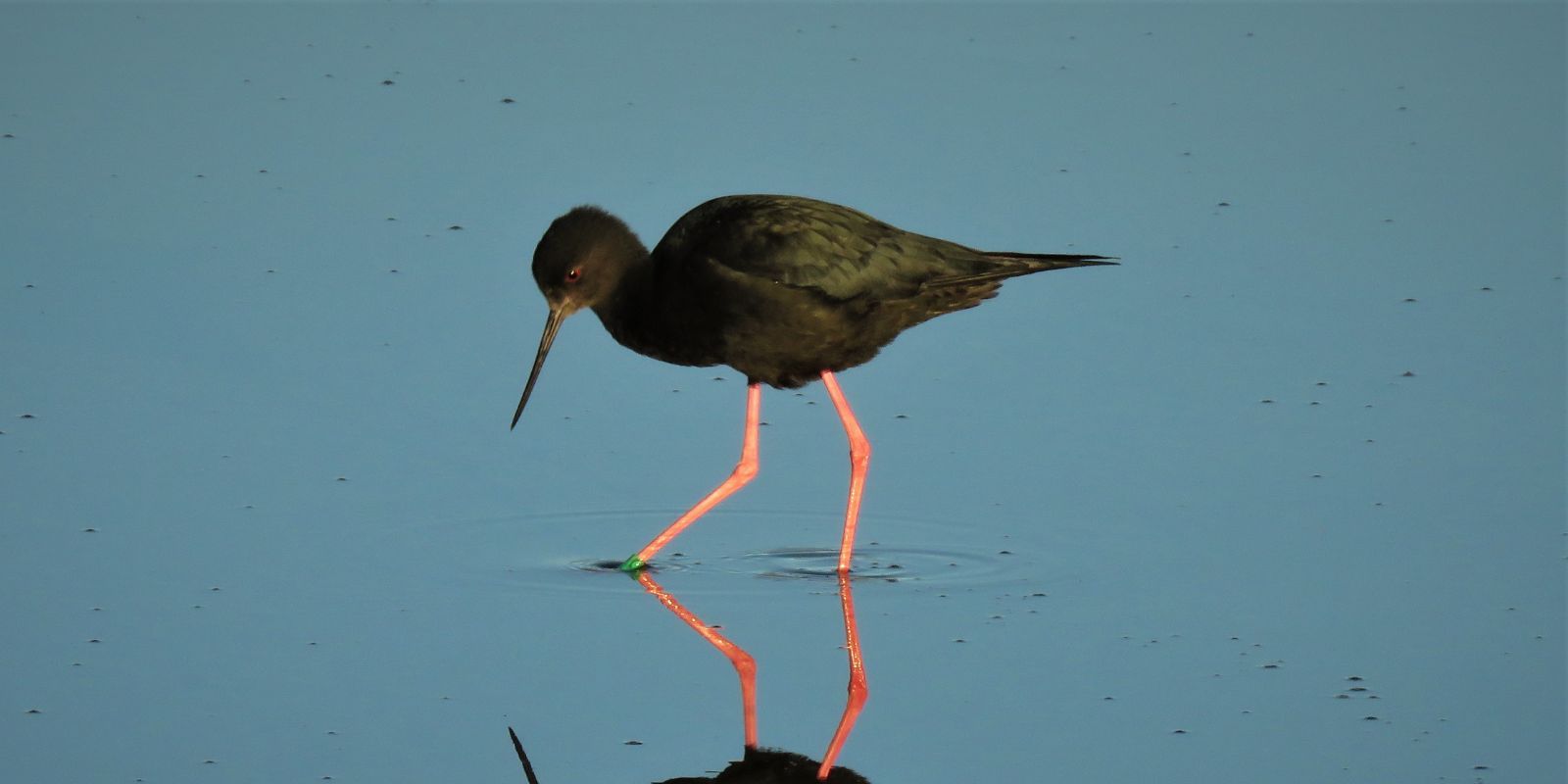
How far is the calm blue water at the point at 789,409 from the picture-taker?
565 centimetres

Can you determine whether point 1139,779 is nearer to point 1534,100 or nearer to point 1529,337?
point 1529,337

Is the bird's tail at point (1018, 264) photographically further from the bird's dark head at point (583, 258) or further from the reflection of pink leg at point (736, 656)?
the reflection of pink leg at point (736, 656)

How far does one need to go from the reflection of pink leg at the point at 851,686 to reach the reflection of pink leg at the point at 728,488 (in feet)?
1.63

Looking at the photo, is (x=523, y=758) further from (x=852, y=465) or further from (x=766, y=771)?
(x=852, y=465)

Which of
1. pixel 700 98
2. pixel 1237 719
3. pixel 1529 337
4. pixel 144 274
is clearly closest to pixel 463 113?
pixel 700 98

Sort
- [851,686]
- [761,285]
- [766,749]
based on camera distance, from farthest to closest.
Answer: [761,285] < [851,686] < [766,749]

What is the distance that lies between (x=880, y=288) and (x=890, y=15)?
503cm

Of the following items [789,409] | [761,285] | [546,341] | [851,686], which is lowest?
[851,686]

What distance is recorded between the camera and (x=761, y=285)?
22.6ft

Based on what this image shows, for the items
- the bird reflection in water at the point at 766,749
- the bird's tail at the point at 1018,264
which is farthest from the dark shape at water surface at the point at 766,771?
the bird's tail at the point at 1018,264

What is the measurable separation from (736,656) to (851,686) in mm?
339

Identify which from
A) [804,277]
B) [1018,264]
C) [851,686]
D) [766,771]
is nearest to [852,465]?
[804,277]

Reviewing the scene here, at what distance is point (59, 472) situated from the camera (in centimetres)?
709

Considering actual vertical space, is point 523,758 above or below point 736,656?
below
